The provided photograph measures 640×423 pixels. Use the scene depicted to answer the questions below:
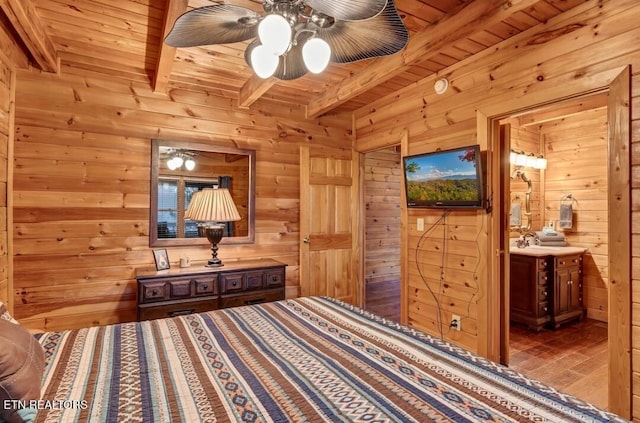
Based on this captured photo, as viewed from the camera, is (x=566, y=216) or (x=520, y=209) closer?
(x=566, y=216)

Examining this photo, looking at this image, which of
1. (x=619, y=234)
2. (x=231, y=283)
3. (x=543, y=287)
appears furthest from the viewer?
(x=543, y=287)

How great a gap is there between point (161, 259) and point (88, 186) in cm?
87

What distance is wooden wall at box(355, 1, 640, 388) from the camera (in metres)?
2.01

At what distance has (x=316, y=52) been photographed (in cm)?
164

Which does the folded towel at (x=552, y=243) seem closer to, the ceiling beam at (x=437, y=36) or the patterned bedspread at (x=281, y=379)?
the ceiling beam at (x=437, y=36)

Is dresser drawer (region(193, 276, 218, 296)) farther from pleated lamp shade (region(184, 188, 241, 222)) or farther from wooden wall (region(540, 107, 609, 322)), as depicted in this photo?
wooden wall (region(540, 107, 609, 322))

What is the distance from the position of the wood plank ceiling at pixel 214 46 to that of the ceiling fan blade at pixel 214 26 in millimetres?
407

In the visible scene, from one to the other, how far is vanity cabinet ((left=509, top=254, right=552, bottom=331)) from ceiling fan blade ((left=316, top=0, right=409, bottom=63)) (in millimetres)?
2959

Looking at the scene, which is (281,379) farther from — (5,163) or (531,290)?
(531,290)

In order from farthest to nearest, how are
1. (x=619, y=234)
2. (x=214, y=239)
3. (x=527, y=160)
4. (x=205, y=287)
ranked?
(x=527, y=160) → (x=214, y=239) → (x=205, y=287) → (x=619, y=234)

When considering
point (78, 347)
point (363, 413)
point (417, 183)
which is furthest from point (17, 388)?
point (417, 183)

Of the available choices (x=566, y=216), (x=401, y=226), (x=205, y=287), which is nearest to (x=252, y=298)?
(x=205, y=287)

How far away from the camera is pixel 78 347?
4.82ft

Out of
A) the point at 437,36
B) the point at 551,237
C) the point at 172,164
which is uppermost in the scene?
the point at 437,36
